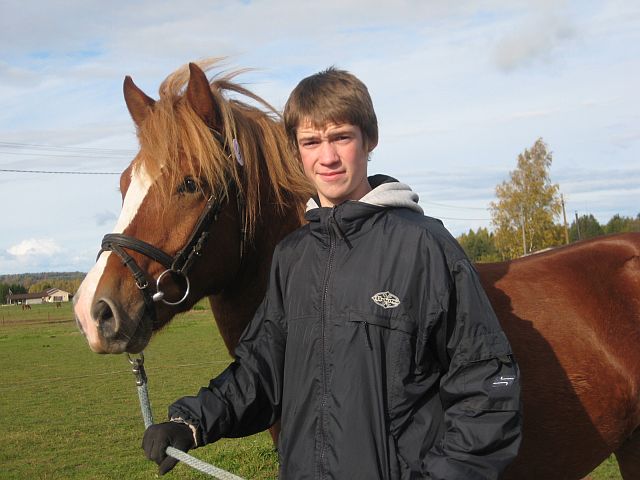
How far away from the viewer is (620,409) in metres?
2.89

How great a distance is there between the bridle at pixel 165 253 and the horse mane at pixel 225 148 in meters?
0.07

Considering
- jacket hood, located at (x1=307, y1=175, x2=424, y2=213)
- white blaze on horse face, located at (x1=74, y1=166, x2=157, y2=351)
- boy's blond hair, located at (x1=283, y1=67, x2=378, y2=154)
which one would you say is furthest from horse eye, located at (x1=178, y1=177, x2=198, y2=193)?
jacket hood, located at (x1=307, y1=175, x2=424, y2=213)

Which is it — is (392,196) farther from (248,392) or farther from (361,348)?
(248,392)

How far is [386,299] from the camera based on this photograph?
5.73 feet

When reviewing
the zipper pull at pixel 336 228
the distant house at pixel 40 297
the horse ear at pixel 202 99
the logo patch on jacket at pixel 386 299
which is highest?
the horse ear at pixel 202 99

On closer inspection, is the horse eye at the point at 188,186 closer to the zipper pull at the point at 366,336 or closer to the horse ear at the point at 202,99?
the horse ear at the point at 202,99

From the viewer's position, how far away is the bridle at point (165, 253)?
232 centimetres

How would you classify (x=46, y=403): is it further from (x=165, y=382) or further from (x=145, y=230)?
(x=145, y=230)

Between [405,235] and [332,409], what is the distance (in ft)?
1.72

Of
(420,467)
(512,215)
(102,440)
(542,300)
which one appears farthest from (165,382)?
(512,215)

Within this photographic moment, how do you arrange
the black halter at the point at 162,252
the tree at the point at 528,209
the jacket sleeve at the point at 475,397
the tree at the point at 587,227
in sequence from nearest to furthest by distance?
the jacket sleeve at the point at 475,397, the black halter at the point at 162,252, the tree at the point at 528,209, the tree at the point at 587,227

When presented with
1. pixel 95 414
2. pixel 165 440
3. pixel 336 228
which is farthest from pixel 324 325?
pixel 95 414

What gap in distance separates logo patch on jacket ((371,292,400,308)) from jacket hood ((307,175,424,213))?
0.92 feet

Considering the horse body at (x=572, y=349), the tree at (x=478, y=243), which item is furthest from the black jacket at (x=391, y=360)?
the tree at (x=478, y=243)
